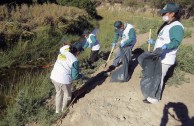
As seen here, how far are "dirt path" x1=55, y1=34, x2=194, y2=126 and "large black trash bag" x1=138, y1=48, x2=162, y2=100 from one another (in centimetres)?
28

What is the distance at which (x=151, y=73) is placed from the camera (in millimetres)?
5840

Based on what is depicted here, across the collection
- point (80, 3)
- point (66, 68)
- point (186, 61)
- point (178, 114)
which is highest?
point (66, 68)

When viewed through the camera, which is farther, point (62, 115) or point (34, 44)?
point (34, 44)

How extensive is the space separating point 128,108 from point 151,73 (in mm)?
870

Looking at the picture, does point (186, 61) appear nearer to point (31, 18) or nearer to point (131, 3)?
point (31, 18)

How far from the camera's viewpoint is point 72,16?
52.8 feet

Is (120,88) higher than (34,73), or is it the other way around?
(120,88)

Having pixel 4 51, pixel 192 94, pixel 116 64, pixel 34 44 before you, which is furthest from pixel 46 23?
pixel 192 94

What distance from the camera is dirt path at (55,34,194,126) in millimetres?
5520

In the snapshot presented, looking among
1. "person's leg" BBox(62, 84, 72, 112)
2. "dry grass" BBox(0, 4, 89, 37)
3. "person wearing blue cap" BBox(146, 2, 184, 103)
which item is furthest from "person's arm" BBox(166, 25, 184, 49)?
"dry grass" BBox(0, 4, 89, 37)

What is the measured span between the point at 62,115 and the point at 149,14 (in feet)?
61.5

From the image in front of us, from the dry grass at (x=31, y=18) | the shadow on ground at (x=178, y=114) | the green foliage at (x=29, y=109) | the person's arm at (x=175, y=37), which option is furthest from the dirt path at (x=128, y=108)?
the dry grass at (x=31, y=18)

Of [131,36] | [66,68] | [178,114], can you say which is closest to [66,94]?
[66,68]

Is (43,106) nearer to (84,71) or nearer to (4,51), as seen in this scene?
(84,71)
